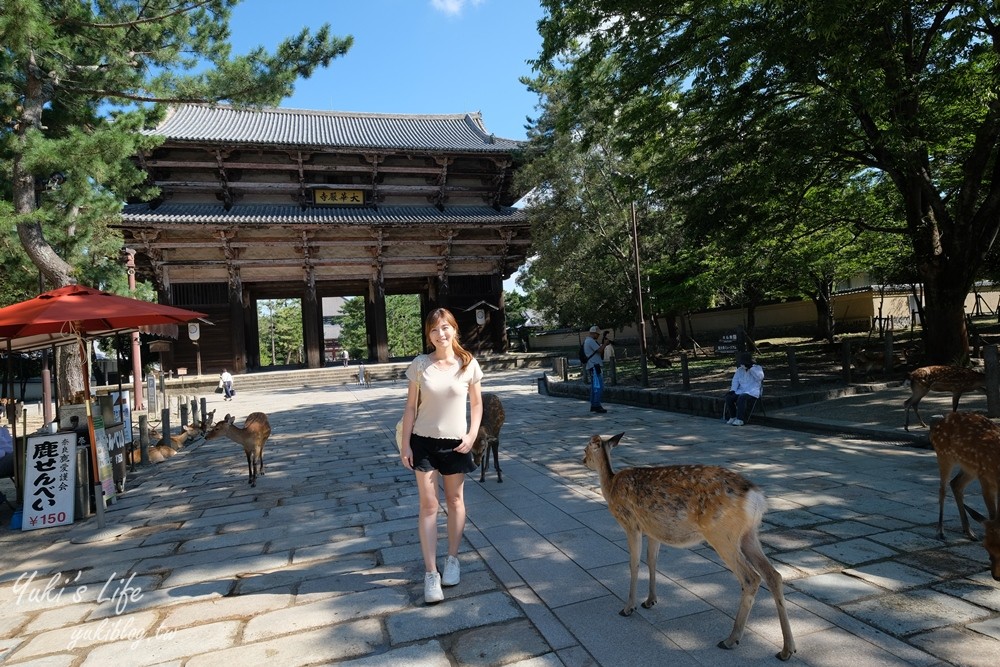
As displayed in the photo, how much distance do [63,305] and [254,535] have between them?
3.01m

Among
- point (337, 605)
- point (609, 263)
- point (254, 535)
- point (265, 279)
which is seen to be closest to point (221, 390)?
point (265, 279)

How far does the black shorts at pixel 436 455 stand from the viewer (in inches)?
128

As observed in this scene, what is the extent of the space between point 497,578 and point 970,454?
10.5 feet

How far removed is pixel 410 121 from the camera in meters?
29.5

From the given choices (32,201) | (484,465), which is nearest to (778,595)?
(484,465)

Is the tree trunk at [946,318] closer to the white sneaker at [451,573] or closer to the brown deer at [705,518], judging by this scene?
the brown deer at [705,518]

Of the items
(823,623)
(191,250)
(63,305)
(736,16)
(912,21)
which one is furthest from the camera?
(191,250)

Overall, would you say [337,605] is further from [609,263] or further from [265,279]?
[265,279]

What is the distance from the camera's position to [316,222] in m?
22.1

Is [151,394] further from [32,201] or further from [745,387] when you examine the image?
[745,387]

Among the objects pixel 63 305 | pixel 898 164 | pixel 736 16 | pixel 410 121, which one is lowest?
pixel 63 305

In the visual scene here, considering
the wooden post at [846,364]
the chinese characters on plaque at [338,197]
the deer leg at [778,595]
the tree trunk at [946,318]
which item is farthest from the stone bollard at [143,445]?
the chinese characters on plaque at [338,197]

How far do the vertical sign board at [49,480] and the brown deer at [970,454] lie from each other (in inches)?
291

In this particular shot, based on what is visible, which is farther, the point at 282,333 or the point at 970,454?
the point at 282,333
